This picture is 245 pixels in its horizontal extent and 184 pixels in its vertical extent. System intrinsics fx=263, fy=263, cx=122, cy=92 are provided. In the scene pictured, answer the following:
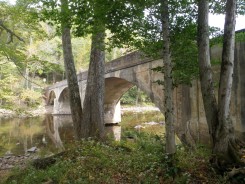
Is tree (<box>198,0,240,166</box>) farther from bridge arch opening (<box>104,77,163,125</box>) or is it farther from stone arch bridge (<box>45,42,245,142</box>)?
bridge arch opening (<box>104,77,163,125</box>)

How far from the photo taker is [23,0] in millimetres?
9344

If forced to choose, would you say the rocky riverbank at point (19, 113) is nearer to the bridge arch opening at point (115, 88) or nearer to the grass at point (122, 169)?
the grass at point (122, 169)

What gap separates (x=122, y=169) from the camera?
4984 millimetres

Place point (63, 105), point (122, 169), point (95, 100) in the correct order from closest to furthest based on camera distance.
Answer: point (122, 169)
point (95, 100)
point (63, 105)

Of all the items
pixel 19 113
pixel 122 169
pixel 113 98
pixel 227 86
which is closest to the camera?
pixel 227 86

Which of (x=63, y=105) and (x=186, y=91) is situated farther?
(x=63, y=105)

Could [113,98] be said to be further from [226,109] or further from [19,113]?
[226,109]

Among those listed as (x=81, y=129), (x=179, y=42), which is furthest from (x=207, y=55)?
(x=81, y=129)

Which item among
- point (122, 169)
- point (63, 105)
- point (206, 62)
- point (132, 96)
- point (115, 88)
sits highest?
point (115, 88)

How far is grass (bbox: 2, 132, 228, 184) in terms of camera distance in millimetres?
4242

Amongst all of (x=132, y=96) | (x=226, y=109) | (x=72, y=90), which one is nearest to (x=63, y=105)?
(x=132, y=96)

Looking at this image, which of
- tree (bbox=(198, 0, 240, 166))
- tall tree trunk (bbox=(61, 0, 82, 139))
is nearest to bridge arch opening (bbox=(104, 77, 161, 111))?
tall tree trunk (bbox=(61, 0, 82, 139))

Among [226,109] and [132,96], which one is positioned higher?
[132,96]

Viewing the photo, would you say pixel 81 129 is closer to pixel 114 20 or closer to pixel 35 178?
pixel 35 178
